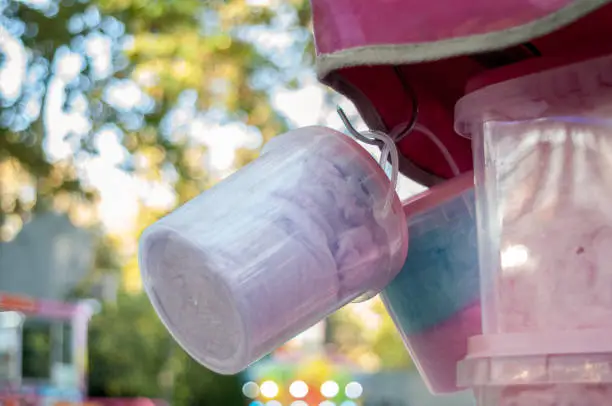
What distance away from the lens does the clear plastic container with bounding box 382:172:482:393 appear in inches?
30.6

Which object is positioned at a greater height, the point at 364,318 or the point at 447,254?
the point at 447,254

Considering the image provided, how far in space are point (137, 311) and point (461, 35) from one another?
8471 mm

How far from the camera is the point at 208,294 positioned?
2.18 ft

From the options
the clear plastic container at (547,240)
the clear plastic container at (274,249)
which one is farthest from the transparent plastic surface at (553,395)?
the clear plastic container at (274,249)

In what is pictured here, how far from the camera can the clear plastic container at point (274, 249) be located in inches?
25.0

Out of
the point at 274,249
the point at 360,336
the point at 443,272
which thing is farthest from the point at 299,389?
the point at 360,336

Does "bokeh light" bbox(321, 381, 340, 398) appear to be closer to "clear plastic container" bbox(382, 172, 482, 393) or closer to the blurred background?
the blurred background

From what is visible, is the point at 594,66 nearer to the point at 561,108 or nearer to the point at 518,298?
the point at 561,108

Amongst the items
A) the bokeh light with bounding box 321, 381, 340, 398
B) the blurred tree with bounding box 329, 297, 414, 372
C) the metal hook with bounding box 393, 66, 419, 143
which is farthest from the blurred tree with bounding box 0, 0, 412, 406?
the blurred tree with bounding box 329, 297, 414, 372

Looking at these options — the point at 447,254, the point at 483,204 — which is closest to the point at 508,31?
the point at 483,204

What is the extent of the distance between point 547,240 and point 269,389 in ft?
20.1

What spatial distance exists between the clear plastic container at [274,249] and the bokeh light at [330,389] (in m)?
5.76

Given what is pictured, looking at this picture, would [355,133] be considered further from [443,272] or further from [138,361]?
[138,361]

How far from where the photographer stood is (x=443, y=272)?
78 cm
